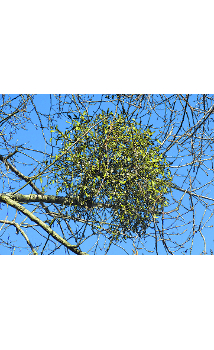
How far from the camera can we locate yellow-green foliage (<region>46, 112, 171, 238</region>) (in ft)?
4.89

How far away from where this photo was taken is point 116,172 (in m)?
1.51

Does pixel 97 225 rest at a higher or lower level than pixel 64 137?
lower

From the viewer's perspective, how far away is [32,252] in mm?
1596

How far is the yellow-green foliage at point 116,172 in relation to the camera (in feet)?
4.89
